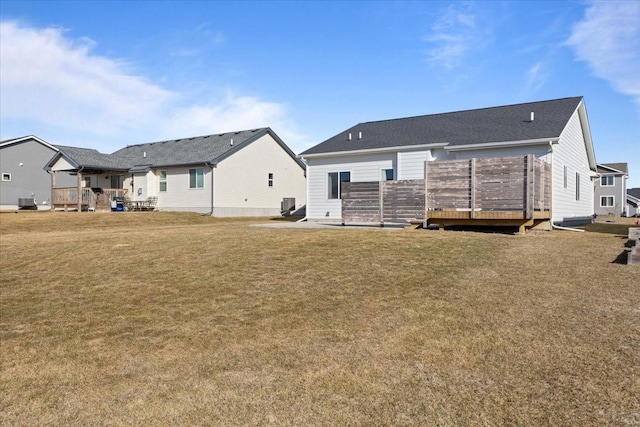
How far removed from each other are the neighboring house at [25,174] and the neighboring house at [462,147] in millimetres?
30056

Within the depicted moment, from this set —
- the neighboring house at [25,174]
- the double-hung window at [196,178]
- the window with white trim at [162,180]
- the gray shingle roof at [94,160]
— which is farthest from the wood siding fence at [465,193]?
the neighboring house at [25,174]

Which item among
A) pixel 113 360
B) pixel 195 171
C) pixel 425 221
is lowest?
pixel 113 360

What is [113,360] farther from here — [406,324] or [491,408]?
[491,408]

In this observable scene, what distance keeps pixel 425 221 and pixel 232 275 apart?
8084 mm

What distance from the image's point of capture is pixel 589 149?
24.8m

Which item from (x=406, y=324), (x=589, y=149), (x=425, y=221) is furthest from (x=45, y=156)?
(x=406, y=324)

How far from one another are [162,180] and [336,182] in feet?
53.8

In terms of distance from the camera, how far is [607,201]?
55.8 metres

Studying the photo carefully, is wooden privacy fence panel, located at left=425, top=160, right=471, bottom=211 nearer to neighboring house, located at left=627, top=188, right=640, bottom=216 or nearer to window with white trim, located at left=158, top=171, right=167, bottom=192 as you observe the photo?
window with white trim, located at left=158, top=171, right=167, bottom=192

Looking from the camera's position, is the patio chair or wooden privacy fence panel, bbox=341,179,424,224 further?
the patio chair

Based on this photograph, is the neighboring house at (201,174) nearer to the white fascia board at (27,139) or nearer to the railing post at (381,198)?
the white fascia board at (27,139)

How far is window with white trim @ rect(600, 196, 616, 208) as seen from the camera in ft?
182

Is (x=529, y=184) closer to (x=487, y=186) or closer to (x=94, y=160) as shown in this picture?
(x=487, y=186)

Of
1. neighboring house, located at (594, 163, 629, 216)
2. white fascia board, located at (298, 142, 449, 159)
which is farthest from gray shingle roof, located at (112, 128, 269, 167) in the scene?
neighboring house, located at (594, 163, 629, 216)
